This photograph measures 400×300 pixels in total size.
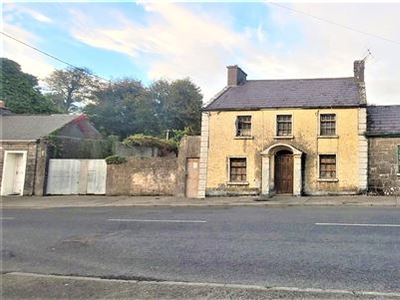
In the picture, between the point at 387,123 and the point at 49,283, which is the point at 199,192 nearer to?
the point at 387,123

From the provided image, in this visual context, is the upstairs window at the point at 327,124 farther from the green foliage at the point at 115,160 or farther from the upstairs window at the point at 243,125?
the green foliage at the point at 115,160

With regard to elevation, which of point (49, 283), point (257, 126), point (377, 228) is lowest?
point (49, 283)

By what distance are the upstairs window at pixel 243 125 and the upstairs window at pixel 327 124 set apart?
13.5 ft

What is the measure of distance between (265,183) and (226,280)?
18024 mm

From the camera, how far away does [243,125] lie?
25.3 metres

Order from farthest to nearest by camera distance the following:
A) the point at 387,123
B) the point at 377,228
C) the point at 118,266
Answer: the point at 387,123
the point at 377,228
the point at 118,266

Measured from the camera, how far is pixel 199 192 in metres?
24.9

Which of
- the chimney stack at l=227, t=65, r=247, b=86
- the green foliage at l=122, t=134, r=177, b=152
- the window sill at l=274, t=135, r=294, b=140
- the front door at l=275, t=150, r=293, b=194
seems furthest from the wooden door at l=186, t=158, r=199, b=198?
the green foliage at l=122, t=134, r=177, b=152

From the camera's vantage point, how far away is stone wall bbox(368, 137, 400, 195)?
73.2ft

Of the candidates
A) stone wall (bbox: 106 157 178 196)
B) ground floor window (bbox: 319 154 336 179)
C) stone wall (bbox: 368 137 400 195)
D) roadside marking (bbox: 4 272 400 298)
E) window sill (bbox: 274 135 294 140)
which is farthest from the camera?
stone wall (bbox: 106 157 178 196)

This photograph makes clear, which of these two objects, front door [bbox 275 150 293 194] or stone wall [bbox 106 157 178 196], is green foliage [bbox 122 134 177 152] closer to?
stone wall [bbox 106 157 178 196]

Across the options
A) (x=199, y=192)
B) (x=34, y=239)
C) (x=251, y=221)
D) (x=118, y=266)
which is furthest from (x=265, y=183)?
(x=118, y=266)

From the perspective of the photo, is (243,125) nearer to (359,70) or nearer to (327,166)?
(327,166)

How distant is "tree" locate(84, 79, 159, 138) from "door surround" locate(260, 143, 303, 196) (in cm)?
3001
